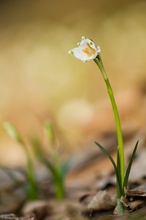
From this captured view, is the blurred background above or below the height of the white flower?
above

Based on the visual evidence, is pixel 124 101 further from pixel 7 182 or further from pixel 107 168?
pixel 7 182

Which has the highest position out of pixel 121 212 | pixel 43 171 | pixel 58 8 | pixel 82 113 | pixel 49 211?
pixel 58 8

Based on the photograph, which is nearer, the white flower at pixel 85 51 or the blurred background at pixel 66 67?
the white flower at pixel 85 51

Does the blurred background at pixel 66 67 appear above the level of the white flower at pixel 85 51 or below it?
above

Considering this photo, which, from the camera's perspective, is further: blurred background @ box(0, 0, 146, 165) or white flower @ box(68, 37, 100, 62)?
blurred background @ box(0, 0, 146, 165)

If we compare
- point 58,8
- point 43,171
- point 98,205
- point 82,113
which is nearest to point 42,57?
point 58,8
